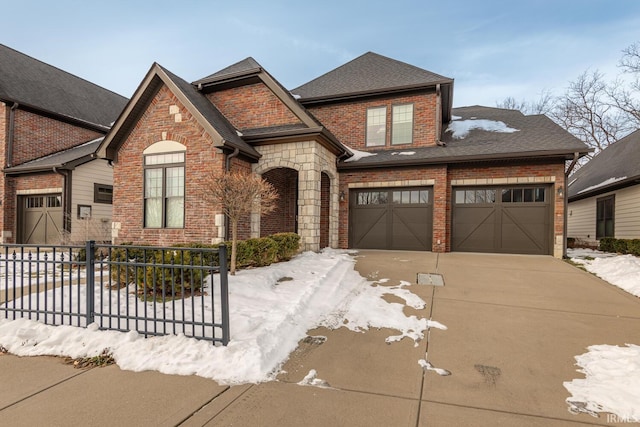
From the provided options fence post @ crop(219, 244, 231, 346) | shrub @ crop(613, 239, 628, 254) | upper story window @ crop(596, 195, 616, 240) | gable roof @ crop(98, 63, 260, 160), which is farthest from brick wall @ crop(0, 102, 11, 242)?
upper story window @ crop(596, 195, 616, 240)

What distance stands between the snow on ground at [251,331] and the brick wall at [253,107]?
6.43 m

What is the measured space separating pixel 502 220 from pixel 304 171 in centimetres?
717

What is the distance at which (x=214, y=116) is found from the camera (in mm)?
10391

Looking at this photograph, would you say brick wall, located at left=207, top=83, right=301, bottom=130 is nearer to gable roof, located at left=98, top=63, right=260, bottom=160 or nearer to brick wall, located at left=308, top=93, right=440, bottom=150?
gable roof, located at left=98, top=63, right=260, bottom=160

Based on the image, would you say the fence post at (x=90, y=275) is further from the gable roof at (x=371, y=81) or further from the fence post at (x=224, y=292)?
the gable roof at (x=371, y=81)

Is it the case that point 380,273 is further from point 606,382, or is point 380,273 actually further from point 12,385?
point 12,385

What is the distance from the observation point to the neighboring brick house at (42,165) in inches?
526

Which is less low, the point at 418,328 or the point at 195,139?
the point at 195,139

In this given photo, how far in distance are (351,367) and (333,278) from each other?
3.44 meters

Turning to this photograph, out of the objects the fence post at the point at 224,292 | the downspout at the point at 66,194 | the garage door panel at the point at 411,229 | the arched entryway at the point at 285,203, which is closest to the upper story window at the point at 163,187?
the arched entryway at the point at 285,203

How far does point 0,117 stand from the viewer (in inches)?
561

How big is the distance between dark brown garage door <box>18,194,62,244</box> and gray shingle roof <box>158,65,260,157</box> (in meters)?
8.26

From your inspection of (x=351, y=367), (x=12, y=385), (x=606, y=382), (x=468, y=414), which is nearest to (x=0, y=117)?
(x=12, y=385)

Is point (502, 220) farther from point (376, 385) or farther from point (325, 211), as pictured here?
point (376, 385)
